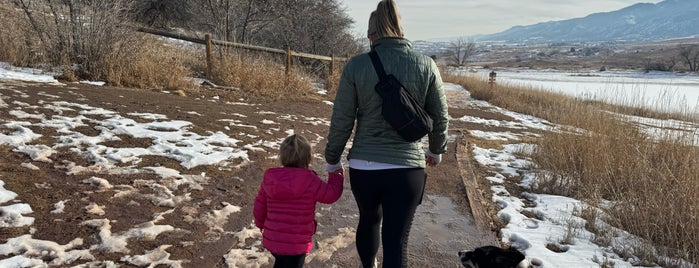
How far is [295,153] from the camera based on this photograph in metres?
2.38

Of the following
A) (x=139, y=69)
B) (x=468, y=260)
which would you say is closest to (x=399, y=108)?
(x=468, y=260)

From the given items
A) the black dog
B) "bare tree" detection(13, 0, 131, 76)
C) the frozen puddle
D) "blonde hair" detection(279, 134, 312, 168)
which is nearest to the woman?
"blonde hair" detection(279, 134, 312, 168)

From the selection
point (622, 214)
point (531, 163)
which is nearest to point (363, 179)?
point (622, 214)

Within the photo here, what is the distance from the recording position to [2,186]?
3.59 m

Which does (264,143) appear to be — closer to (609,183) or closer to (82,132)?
(82,132)

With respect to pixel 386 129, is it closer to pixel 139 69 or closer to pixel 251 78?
pixel 139 69

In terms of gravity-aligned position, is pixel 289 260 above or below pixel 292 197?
below

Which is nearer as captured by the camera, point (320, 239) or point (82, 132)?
point (320, 239)

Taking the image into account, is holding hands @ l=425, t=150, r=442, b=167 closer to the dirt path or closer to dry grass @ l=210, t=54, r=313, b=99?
the dirt path

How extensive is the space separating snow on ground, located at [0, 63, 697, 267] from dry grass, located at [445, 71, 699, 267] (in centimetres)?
27

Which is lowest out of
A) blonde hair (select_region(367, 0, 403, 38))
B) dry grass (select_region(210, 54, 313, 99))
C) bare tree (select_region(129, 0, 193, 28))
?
dry grass (select_region(210, 54, 313, 99))

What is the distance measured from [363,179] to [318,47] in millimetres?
18840

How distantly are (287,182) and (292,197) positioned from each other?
0.10 metres

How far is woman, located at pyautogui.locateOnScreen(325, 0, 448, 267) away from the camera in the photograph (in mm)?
2195
